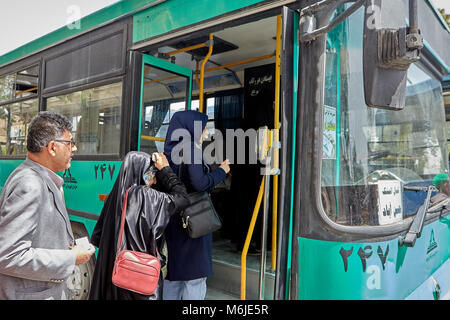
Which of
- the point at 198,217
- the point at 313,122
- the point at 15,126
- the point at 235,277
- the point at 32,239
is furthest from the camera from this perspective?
the point at 15,126

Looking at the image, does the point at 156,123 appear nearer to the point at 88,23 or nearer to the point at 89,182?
the point at 89,182

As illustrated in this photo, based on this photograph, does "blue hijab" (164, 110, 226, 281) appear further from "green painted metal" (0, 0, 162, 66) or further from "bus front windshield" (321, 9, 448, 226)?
"green painted metal" (0, 0, 162, 66)

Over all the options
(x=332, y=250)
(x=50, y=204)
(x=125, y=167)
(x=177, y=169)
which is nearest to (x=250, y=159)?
(x=177, y=169)

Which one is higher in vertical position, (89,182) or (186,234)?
(89,182)

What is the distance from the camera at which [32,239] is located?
138 centimetres

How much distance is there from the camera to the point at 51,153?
1.55m

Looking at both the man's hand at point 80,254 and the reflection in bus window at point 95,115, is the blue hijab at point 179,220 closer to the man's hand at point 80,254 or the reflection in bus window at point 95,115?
the reflection in bus window at point 95,115

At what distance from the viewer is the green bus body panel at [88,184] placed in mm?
Result: 2887

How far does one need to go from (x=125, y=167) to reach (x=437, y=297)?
6.49ft

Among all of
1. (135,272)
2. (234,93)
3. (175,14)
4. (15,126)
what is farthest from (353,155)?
(15,126)

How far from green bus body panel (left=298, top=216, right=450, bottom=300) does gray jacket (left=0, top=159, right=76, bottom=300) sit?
1049 millimetres

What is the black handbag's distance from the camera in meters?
2.17

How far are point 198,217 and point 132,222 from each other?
0.43m

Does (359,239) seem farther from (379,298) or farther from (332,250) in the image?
(379,298)
